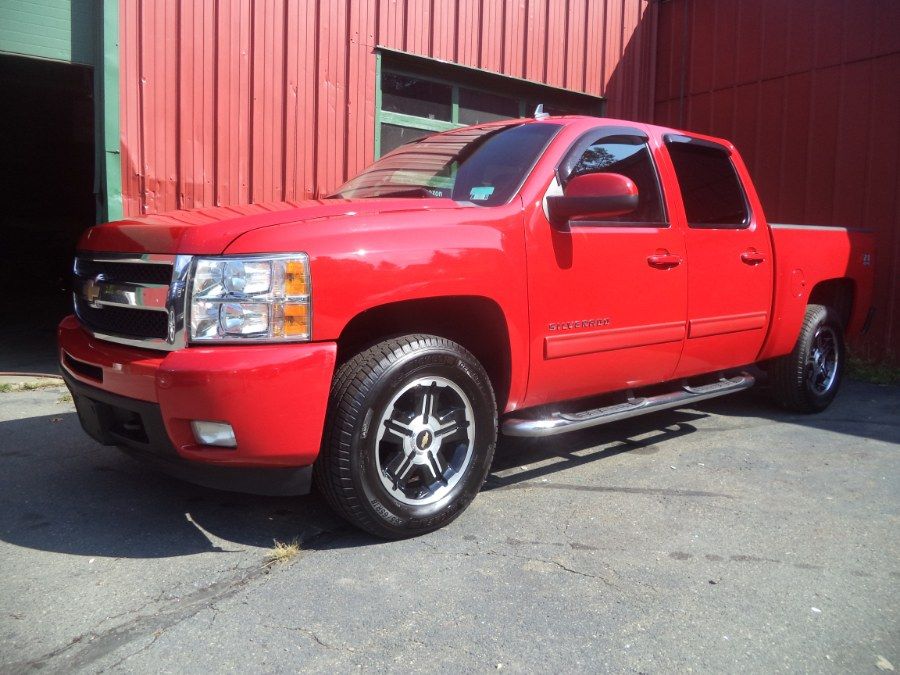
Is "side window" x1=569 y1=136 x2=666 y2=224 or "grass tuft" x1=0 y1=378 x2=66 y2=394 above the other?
"side window" x1=569 y1=136 x2=666 y2=224

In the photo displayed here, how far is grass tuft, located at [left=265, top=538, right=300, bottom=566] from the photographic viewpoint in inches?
A: 115

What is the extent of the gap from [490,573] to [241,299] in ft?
4.40

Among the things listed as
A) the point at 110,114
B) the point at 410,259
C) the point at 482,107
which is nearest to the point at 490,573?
the point at 410,259

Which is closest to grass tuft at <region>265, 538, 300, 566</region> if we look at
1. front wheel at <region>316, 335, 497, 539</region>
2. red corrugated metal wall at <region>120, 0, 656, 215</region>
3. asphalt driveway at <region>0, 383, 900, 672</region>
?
asphalt driveway at <region>0, 383, 900, 672</region>

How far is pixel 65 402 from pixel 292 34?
3.63 metres

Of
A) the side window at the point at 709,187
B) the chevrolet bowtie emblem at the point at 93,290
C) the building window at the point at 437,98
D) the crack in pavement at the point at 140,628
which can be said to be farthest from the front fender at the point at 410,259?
the building window at the point at 437,98

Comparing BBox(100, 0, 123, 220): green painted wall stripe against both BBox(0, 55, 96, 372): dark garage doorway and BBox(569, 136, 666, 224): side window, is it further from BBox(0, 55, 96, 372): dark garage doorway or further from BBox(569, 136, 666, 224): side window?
BBox(569, 136, 666, 224): side window

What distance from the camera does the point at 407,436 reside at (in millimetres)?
3105

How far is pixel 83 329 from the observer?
3346mm

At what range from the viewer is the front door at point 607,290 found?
3500 millimetres

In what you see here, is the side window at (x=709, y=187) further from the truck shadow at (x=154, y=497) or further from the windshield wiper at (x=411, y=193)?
the windshield wiper at (x=411, y=193)

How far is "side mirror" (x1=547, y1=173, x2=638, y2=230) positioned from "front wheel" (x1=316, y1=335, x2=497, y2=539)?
830 mm

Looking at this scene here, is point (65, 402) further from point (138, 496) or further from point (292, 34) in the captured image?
point (292, 34)

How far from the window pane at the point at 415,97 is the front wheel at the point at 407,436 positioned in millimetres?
5054
